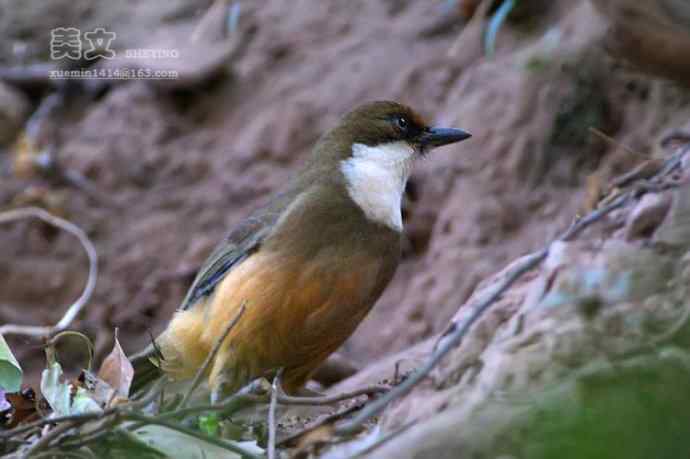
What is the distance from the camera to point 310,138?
7.22 metres

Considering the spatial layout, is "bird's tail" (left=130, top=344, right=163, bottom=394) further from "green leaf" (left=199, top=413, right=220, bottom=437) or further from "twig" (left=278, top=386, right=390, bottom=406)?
"twig" (left=278, top=386, right=390, bottom=406)

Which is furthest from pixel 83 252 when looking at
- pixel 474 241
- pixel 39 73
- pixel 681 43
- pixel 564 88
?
pixel 681 43

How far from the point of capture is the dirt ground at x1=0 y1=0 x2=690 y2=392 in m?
6.05

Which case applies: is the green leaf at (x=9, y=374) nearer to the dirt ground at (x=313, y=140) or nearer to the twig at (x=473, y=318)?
the twig at (x=473, y=318)

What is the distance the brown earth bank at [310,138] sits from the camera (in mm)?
6051

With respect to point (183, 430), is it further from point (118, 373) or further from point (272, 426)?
point (118, 373)

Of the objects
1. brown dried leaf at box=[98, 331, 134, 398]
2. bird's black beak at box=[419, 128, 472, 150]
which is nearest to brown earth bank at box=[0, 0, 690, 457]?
bird's black beak at box=[419, 128, 472, 150]

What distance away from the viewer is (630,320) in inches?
109

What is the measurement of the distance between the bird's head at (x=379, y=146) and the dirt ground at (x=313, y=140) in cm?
94

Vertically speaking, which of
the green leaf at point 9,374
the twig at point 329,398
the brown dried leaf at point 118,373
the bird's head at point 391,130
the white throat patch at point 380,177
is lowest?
the twig at point 329,398

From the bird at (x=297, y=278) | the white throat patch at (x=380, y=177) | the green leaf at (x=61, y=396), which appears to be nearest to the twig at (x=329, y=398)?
the green leaf at (x=61, y=396)

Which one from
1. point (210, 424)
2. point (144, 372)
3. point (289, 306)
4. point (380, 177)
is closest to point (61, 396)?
point (210, 424)

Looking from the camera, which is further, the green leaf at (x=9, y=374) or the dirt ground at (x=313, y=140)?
the dirt ground at (x=313, y=140)

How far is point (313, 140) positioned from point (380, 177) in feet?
7.53
